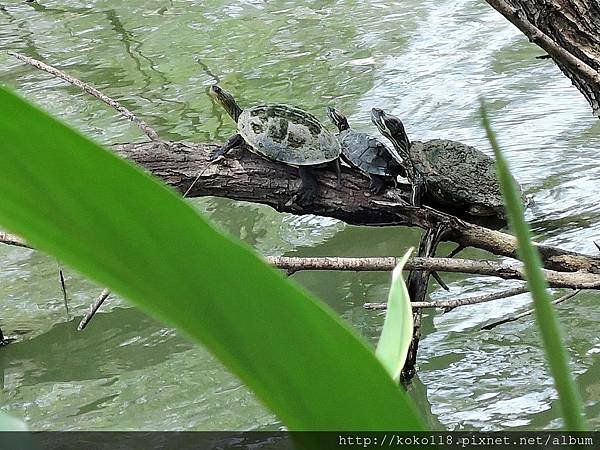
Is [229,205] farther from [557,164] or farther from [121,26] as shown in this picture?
[121,26]

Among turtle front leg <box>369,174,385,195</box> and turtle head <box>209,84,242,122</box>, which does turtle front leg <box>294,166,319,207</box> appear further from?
turtle head <box>209,84,242,122</box>

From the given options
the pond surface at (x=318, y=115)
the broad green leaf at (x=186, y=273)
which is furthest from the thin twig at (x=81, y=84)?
the broad green leaf at (x=186, y=273)

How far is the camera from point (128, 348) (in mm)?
2088

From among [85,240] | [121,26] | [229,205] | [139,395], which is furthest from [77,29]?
[85,240]

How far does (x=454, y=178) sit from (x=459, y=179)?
1 cm

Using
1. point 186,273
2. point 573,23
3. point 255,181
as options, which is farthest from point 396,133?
point 186,273

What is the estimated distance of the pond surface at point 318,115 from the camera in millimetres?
1783

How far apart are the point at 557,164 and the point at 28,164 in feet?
8.45

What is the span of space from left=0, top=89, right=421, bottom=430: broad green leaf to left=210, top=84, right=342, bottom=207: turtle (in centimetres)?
164

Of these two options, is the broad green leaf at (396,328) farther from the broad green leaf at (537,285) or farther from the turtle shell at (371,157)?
the turtle shell at (371,157)

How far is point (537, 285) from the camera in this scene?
0.24 metres

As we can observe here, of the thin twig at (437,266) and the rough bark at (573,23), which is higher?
the rough bark at (573,23)

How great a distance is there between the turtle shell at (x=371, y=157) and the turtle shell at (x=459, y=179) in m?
0.06

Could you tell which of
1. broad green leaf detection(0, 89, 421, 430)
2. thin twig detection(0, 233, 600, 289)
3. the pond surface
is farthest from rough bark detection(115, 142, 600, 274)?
broad green leaf detection(0, 89, 421, 430)
